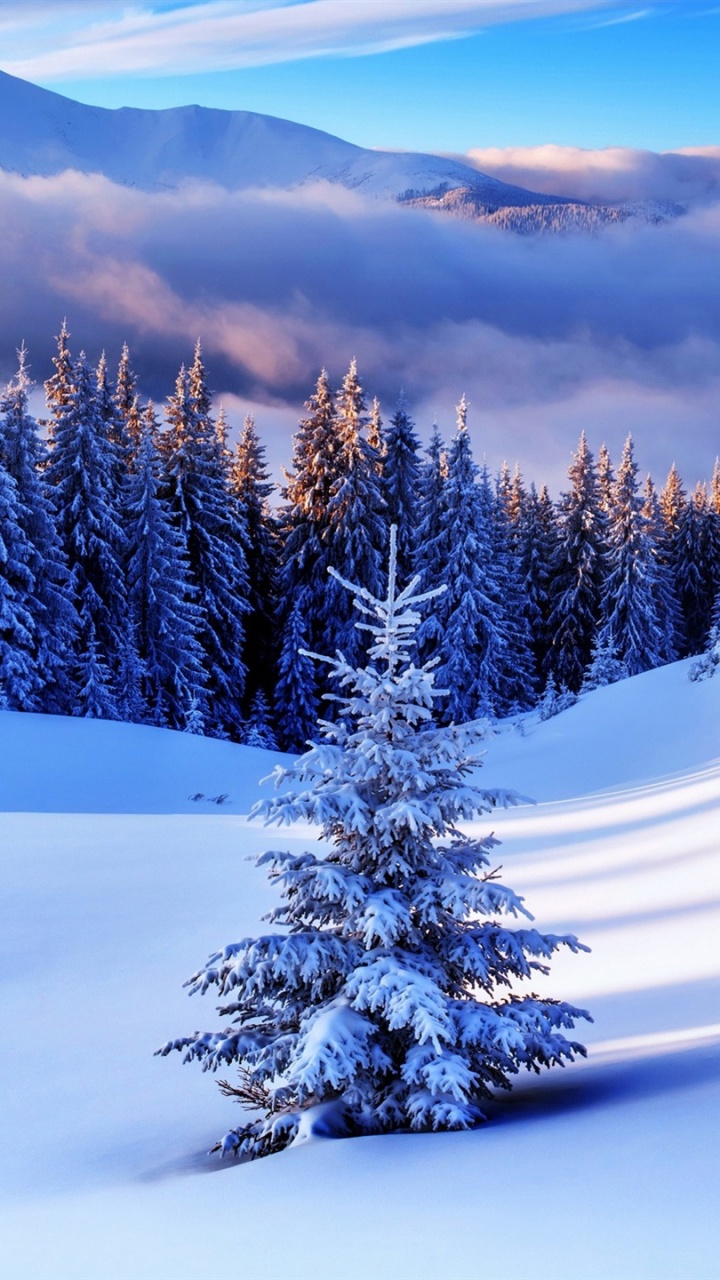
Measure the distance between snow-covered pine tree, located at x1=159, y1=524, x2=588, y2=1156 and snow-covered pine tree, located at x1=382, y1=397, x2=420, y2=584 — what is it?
3443 cm

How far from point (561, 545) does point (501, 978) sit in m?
42.4

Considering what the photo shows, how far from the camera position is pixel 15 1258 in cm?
341

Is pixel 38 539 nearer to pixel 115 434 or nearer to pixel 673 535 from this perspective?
pixel 115 434

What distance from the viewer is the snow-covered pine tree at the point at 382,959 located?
435 cm

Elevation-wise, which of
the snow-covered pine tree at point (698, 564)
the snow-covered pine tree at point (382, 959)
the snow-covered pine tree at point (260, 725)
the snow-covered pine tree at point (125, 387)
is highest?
the snow-covered pine tree at point (125, 387)

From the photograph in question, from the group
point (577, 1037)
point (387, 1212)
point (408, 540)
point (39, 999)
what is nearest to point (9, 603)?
point (408, 540)

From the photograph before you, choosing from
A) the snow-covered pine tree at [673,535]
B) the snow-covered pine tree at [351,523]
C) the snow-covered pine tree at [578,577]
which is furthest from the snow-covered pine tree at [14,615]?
the snow-covered pine tree at [673,535]

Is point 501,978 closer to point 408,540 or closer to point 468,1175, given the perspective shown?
point 468,1175

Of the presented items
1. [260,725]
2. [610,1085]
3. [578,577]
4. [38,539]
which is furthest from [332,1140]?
[578,577]

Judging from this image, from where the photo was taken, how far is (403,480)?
39.7 meters

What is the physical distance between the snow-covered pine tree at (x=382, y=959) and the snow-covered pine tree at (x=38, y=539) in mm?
24052

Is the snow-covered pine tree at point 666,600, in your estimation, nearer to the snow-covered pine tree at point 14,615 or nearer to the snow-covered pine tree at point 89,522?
the snow-covered pine tree at point 89,522

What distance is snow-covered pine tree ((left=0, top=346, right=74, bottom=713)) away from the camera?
2805cm

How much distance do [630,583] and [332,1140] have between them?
4043 cm
